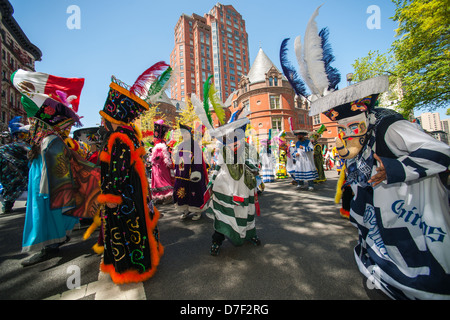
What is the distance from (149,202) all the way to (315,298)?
2.08 m

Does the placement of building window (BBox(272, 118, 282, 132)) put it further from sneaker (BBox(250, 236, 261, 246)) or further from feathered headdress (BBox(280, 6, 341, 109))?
sneaker (BBox(250, 236, 261, 246))

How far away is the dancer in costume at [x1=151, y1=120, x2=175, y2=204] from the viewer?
5.92 m

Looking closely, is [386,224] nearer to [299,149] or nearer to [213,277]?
[213,277]

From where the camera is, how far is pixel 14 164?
17.6ft

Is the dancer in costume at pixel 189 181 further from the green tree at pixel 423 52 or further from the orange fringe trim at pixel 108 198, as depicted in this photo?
the green tree at pixel 423 52

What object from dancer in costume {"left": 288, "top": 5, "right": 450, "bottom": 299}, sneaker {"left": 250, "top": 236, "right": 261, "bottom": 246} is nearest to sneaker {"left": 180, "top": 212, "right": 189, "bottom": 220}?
sneaker {"left": 250, "top": 236, "right": 261, "bottom": 246}

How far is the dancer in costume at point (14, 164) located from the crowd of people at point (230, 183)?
341 cm

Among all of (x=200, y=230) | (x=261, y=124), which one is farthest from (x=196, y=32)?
(x=200, y=230)

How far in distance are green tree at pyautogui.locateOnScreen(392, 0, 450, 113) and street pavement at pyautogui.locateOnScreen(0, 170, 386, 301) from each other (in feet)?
37.6

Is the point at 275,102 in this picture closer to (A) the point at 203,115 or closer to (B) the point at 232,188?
(A) the point at 203,115

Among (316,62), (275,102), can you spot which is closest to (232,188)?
(316,62)

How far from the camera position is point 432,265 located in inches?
57.7

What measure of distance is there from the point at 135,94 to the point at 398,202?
3024 millimetres

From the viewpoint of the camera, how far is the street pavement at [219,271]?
74.3 inches
